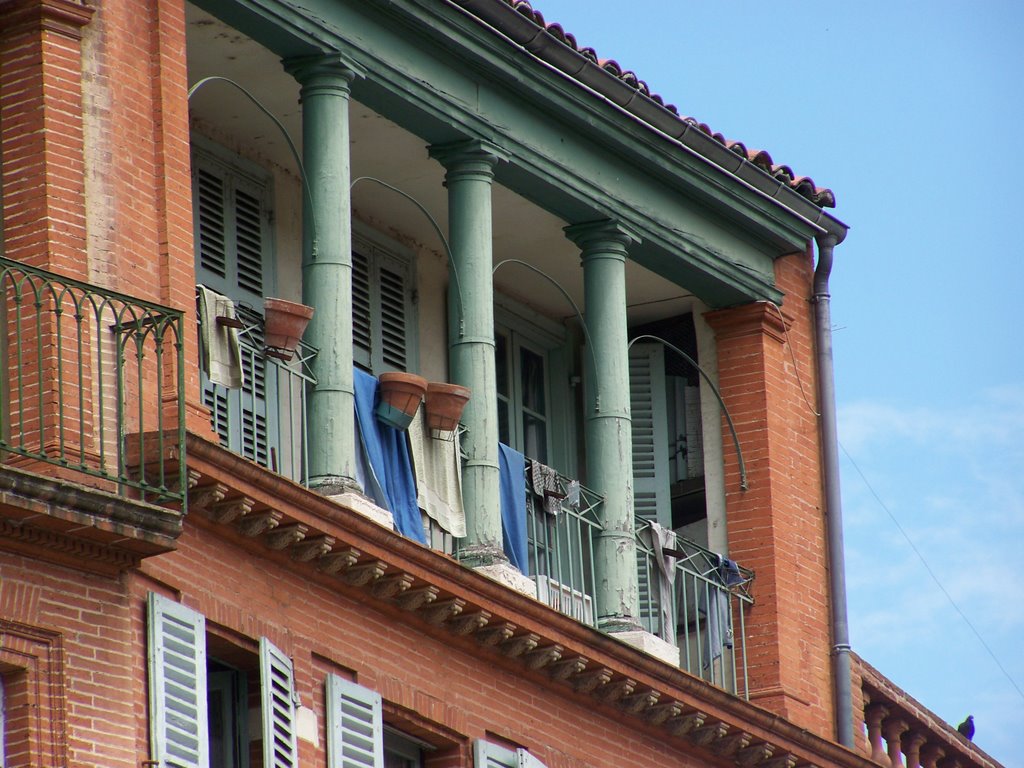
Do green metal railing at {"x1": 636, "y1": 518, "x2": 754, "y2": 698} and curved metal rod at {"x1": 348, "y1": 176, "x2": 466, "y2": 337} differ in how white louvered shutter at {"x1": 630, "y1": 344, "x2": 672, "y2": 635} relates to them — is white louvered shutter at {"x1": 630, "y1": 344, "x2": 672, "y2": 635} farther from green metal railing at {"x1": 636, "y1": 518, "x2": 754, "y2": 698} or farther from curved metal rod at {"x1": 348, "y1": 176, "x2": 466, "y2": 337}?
curved metal rod at {"x1": 348, "y1": 176, "x2": 466, "y2": 337}

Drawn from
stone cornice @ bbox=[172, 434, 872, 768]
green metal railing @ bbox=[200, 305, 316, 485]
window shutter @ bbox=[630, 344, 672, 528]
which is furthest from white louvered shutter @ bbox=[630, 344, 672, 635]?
green metal railing @ bbox=[200, 305, 316, 485]

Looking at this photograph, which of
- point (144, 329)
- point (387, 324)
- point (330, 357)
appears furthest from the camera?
point (387, 324)

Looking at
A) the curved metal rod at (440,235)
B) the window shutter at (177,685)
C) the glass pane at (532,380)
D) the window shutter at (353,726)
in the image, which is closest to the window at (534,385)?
the glass pane at (532,380)

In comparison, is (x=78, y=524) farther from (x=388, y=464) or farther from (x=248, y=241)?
(x=248, y=241)

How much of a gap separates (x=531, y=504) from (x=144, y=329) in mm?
5051

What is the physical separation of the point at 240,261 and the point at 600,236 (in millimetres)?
3032

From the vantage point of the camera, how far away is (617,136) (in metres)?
22.8

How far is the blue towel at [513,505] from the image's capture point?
69.3 ft

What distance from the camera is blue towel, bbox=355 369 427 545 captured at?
19859mm

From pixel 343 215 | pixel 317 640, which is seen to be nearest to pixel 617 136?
pixel 343 215

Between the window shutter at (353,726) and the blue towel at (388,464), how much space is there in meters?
1.43

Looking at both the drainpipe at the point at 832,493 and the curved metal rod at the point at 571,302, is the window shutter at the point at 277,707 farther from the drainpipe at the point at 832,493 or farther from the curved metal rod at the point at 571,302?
the drainpipe at the point at 832,493

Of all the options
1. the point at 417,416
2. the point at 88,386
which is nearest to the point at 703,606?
the point at 417,416

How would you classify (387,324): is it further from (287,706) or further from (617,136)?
(287,706)
